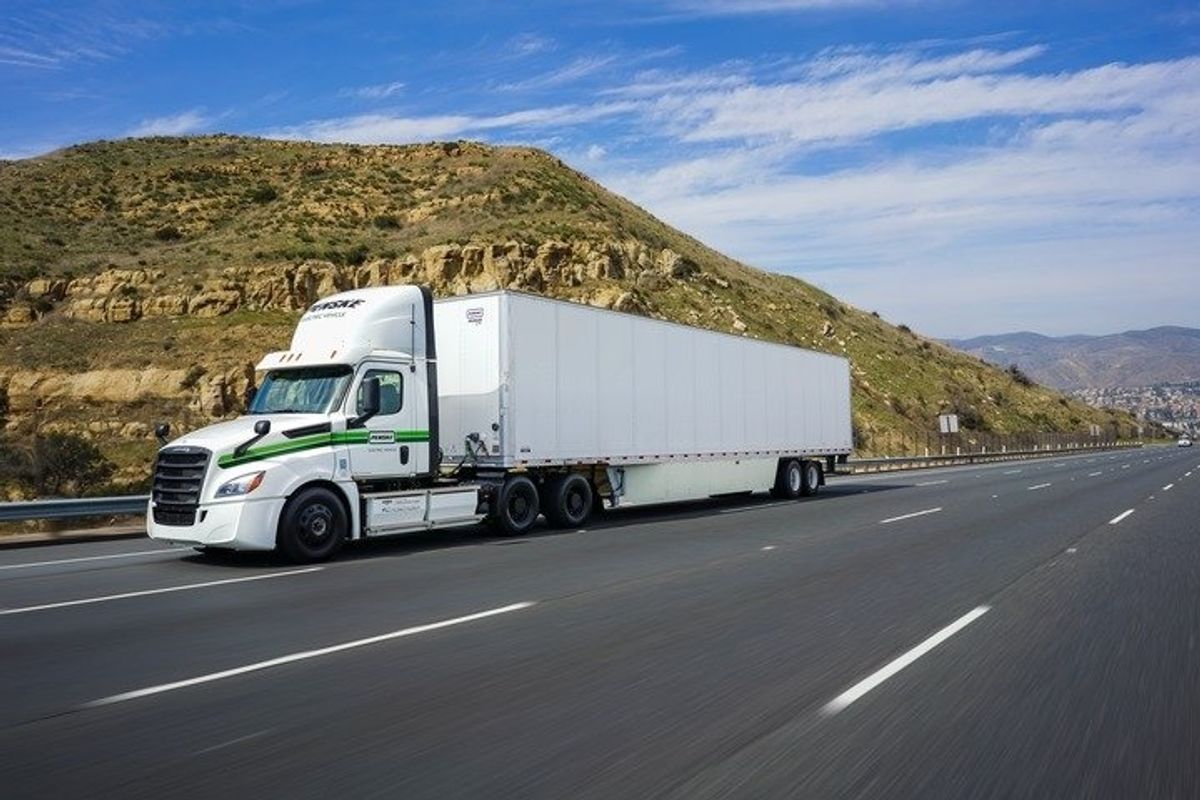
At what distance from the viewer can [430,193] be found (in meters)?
72.4

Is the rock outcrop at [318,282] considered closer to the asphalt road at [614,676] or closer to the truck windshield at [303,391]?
the truck windshield at [303,391]

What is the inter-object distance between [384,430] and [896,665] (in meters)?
9.26

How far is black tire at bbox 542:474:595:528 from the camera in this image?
711 inches

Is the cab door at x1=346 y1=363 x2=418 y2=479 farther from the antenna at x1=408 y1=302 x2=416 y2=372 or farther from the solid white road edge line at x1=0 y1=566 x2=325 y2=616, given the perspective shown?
the solid white road edge line at x1=0 y1=566 x2=325 y2=616

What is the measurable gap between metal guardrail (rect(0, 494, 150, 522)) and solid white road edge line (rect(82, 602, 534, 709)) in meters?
11.3

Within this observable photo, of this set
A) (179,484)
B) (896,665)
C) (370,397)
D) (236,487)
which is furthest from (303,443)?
(896,665)

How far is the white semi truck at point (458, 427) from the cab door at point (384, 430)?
21 mm

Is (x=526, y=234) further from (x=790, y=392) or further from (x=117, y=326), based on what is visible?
(x=790, y=392)

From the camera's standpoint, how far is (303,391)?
14.5 metres

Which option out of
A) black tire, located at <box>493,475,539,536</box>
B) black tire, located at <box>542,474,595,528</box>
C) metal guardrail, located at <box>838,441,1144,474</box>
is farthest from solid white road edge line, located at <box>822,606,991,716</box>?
metal guardrail, located at <box>838,441,1144,474</box>

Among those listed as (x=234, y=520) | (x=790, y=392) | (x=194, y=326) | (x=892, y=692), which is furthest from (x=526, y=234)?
(x=892, y=692)

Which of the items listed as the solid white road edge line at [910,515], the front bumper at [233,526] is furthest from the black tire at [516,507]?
the solid white road edge line at [910,515]

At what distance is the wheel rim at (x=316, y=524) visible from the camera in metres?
13.3

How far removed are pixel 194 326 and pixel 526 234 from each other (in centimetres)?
1974
